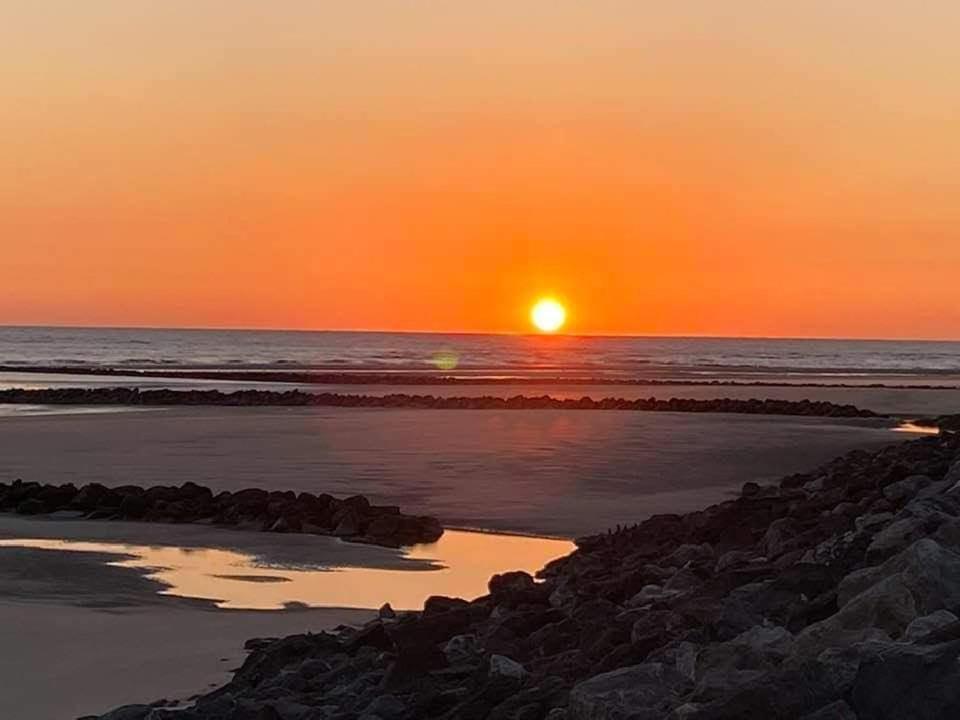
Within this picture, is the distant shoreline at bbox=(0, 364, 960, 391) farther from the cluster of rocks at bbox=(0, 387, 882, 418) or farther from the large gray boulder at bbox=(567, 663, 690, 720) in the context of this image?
the large gray boulder at bbox=(567, 663, 690, 720)

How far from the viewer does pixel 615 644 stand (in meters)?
7.76

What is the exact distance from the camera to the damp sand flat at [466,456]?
62.5 ft

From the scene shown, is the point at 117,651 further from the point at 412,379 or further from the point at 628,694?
the point at 412,379

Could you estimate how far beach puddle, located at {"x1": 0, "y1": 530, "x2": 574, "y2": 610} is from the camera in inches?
470

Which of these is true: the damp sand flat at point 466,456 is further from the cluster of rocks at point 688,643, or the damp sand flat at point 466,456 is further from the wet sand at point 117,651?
the wet sand at point 117,651

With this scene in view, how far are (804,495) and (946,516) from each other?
6117mm

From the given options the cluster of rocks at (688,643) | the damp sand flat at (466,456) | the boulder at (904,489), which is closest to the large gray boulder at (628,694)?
the cluster of rocks at (688,643)

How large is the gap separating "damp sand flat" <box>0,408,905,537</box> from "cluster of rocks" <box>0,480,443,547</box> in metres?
1.27

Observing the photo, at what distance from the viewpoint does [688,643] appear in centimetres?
671

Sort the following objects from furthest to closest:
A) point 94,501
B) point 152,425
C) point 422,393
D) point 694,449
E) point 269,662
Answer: point 422,393, point 152,425, point 694,449, point 94,501, point 269,662

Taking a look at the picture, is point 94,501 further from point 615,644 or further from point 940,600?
point 940,600

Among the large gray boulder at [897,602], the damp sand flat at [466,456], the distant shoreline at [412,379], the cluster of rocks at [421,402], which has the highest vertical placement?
the distant shoreline at [412,379]

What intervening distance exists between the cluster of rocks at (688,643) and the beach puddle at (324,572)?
155 cm

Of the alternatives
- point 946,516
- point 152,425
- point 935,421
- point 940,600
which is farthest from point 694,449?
point 940,600
